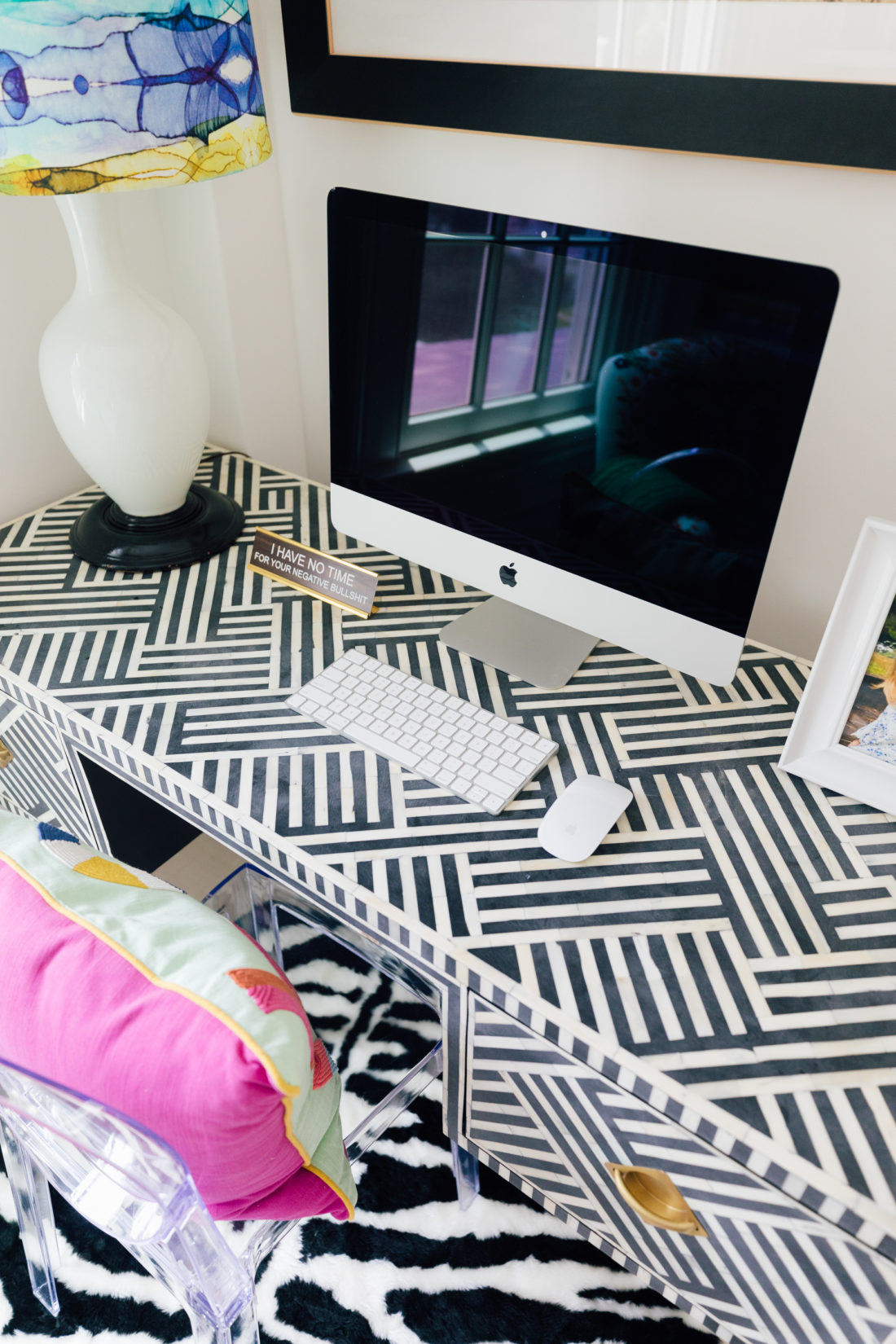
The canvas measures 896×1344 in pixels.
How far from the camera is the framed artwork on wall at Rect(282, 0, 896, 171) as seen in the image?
87cm

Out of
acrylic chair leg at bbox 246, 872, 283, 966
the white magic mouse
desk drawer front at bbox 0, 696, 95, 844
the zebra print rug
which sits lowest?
the zebra print rug

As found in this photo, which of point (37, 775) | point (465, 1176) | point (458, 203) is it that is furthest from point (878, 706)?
point (37, 775)

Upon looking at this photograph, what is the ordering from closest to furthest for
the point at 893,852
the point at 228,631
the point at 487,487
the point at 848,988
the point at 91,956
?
the point at 91,956 < the point at 848,988 < the point at 893,852 < the point at 487,487 < the point at 228,631

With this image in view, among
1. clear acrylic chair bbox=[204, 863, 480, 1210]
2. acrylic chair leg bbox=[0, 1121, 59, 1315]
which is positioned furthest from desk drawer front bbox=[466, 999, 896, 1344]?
acrylic chair leg bbox=[0, 1121, 59, 1315]

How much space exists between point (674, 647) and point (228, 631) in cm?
57

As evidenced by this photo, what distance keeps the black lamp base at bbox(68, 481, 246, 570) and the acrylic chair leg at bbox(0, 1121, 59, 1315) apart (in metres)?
0.72

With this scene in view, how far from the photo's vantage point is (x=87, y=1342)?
3.50ft

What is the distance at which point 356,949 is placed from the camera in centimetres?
111

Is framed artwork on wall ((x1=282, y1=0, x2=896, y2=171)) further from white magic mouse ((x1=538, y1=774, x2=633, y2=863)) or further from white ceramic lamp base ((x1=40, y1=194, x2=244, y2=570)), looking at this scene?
white magic mouse ((x1=538, y1=774, x2=633, y2=863))

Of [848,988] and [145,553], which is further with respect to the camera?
[145,553]

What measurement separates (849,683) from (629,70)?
2.30ft

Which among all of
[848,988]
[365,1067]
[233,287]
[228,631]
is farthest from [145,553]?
[848,988]

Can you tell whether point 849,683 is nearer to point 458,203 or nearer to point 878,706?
point 878,706

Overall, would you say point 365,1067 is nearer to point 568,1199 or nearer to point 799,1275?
point 568,1199
